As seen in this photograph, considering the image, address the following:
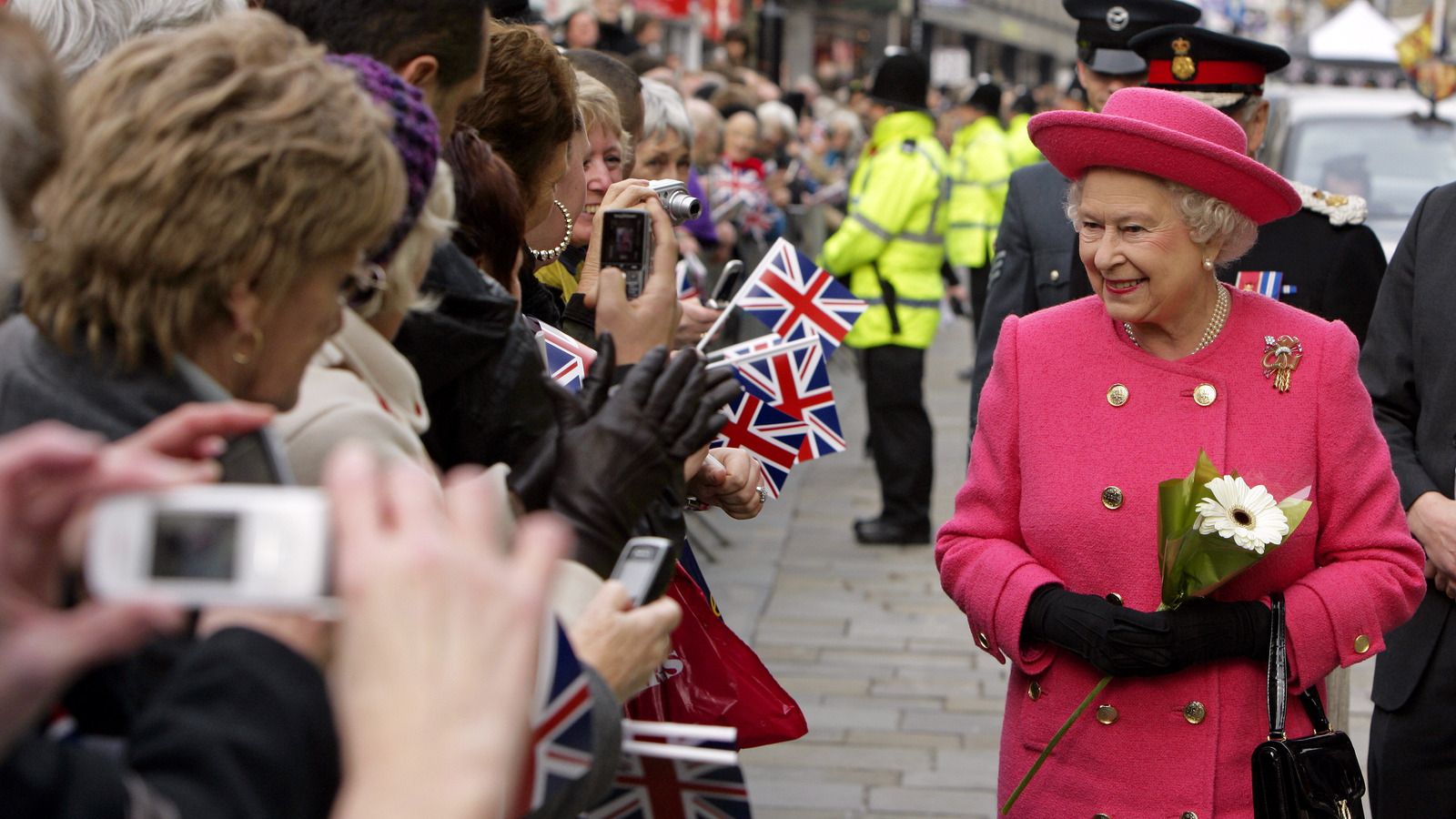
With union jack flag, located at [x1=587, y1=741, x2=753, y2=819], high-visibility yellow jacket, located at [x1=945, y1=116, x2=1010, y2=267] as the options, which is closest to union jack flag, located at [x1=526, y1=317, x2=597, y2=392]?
union jack flag, located at [x1=587, y1=741, x2=753, y2=819]

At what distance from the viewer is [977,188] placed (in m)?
10.2

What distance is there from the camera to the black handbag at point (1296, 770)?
229cm

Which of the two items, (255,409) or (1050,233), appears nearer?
(255,409)

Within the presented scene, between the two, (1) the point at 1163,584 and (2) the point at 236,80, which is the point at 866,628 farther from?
(2) the point at 236,80

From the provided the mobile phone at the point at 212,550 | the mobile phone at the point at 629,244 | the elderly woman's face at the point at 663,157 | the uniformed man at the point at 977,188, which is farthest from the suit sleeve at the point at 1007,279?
the uniformed man at the point at 977,188

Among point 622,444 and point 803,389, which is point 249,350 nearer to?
point 622,444

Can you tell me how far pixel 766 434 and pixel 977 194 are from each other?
768 cm

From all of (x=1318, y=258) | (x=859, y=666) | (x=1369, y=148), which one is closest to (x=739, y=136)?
(x=1369, y=148)

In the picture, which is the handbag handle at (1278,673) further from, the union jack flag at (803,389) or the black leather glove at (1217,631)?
the union jack flag at (803,389)

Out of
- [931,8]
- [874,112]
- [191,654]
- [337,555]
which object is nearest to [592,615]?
[191,654]

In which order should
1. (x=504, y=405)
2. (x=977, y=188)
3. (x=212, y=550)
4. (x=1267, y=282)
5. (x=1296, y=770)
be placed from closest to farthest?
1. (x=212, y=550)
2. (x=504, y=405)
3. (x=1296, y=770)
4. (x=1267, y=282)
5. (x=977, y=188)

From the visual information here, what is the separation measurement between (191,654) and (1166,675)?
1805 millimetres

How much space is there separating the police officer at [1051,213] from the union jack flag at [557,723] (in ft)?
8.66

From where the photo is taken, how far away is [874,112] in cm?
1485
